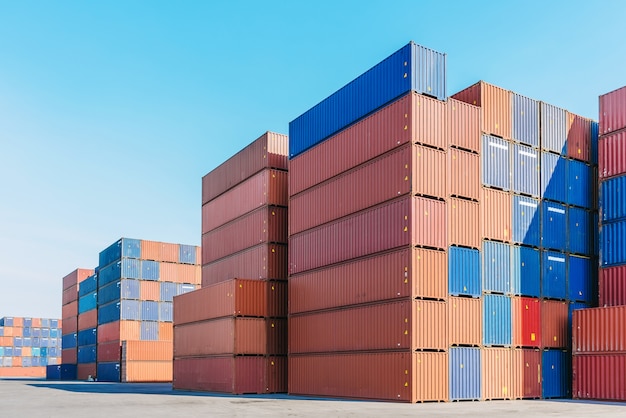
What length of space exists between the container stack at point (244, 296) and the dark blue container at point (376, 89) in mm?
4489

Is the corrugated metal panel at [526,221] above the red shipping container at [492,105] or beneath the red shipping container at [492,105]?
beneath

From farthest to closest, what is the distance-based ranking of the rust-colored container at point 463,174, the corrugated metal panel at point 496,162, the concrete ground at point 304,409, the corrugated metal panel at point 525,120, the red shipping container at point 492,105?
1. the corrugated metal panel at point 525,120
2. the red shipping container at point 492,105
3. the corrugated metal panel at point 496,162
4. the rust-colored container at point 463,174
5. the concrete ground at point 304,409

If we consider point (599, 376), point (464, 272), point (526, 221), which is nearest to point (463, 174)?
point (464, 272)

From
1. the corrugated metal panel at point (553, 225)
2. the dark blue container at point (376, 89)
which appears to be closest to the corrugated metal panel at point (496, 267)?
the corrugated metal panel at point (553, 225)

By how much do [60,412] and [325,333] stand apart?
1297 centimetres

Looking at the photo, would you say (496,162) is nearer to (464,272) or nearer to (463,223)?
(463,223)

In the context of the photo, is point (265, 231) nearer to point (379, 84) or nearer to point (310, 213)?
point (310, 213)

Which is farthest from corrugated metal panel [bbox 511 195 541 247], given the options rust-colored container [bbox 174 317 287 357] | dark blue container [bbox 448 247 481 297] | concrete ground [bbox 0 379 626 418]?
rust-colored container [bbox 174 317 287 357]

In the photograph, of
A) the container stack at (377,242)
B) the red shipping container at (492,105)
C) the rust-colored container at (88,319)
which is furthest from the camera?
the rust-colored container at (88,319)

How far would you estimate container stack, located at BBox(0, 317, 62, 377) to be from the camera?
397ft

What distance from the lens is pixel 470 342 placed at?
30.3 meters

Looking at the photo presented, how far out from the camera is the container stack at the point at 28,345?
121 metres

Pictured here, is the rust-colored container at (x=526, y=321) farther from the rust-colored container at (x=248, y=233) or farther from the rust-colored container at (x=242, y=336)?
the rust-colored container at (x=248, y=233)

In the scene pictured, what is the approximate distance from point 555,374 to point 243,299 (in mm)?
16383
